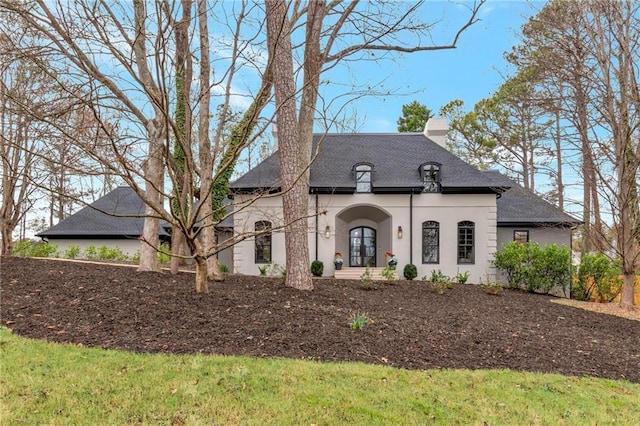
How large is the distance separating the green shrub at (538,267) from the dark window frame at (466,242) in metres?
1.26

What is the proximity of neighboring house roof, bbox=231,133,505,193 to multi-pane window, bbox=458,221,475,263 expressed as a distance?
4.28ft

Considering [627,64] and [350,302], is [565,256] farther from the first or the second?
[350,302]

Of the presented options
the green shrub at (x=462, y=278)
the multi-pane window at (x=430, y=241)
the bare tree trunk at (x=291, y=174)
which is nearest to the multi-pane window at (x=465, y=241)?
the green shrub at (x=462, y=278)

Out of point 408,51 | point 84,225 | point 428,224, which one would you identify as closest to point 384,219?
point 428,224

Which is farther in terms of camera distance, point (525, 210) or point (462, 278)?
point (525, 210)

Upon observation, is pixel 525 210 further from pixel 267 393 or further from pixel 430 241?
pixel 267 393

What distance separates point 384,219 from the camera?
1551 centimetres

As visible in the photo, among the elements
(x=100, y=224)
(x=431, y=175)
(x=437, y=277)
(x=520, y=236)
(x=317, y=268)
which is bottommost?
(x=437, y=277)

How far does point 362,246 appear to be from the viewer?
53.2ft

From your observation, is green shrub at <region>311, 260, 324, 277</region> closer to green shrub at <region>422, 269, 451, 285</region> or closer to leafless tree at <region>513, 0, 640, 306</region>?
green shrub at <region>422, 269, 451, 285</region>

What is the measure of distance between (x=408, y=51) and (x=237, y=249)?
8644mm

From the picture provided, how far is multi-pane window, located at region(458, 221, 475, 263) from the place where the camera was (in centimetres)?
1416

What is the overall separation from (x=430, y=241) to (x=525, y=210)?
4.62 m

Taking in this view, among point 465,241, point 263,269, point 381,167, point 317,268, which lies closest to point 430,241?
point 465,241
